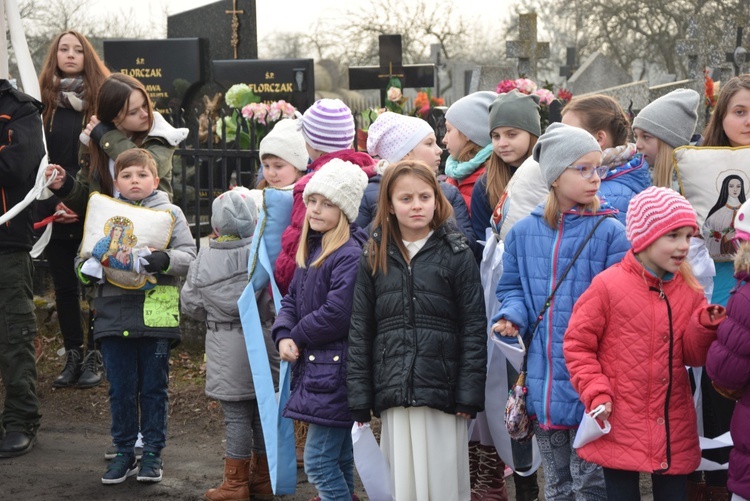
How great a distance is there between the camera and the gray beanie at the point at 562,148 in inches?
152

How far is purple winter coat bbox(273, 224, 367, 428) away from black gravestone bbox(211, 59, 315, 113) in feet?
25.2

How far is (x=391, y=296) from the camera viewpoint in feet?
13.5

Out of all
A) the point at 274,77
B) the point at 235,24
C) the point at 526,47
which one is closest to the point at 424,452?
the point at 274,77

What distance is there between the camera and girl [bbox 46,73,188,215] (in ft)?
19.0

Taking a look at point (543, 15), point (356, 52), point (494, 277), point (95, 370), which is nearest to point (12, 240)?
point (95, 370)

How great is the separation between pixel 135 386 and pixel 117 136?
147cm

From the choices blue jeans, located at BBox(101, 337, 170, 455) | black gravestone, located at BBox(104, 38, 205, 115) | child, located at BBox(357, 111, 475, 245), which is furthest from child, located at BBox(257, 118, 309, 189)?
black gravestone, located at BBox(104, 38, 205, 115)

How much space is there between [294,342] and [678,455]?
1.65 meters

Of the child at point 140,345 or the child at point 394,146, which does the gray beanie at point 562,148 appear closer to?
the child at point 394,146

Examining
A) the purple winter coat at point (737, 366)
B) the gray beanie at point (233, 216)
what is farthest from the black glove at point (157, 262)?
the purple winter coat at point (737, 366)

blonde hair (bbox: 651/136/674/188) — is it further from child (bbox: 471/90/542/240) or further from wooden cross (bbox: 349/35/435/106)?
wooden cross (bbox: 349/35/435/106)

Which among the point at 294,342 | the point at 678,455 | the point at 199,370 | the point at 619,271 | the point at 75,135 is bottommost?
the point at 199,370

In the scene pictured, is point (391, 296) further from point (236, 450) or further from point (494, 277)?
point (236, 450)

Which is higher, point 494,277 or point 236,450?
point 494,277
